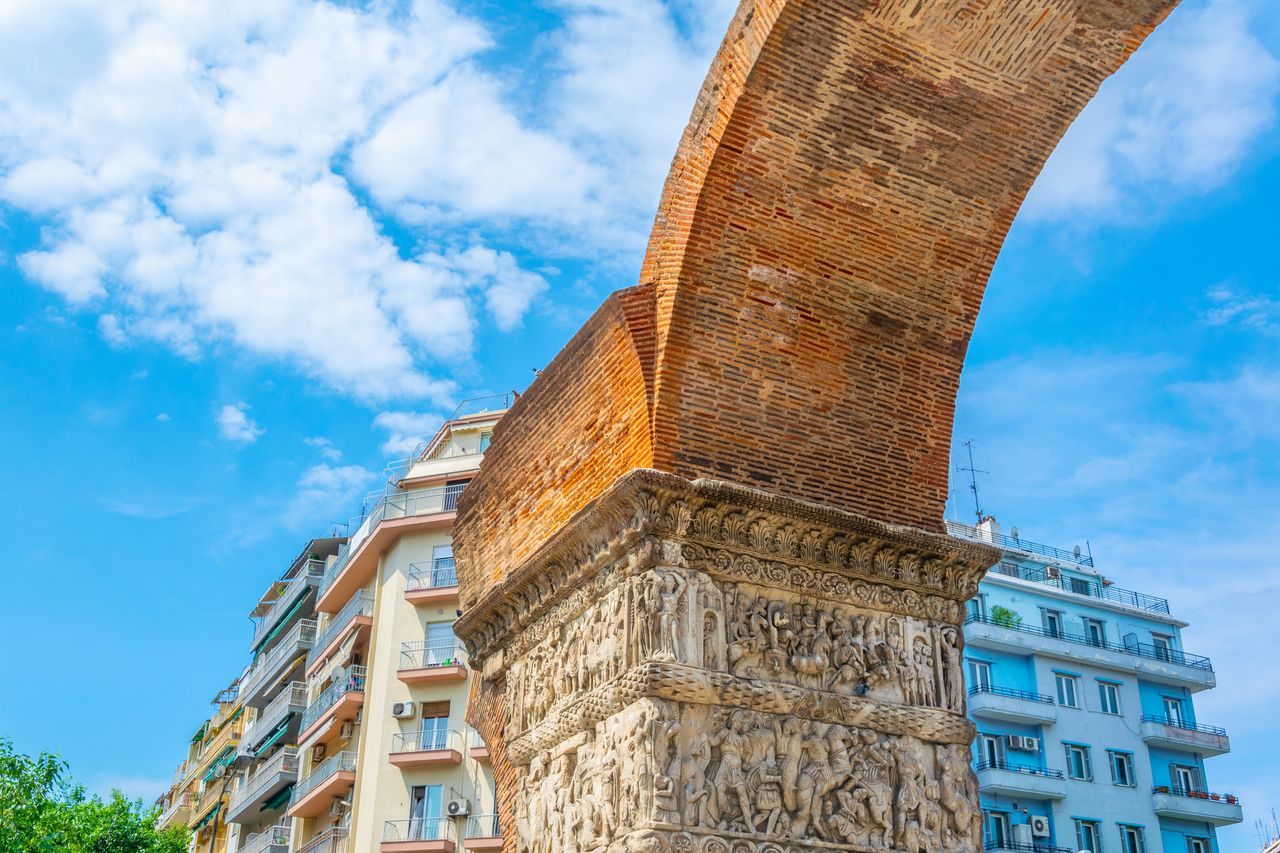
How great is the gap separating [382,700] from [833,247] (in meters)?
15.5

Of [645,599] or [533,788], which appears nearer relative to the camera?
[645,599]

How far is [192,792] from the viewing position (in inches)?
1398

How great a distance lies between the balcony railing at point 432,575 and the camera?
66.2 feet

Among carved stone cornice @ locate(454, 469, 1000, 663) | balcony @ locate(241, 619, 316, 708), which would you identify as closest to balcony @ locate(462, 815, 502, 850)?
balcony @ locate(241, 619, 316, 708)

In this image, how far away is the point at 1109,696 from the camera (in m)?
20.3

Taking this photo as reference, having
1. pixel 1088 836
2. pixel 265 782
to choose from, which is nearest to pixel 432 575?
pixel 265 782

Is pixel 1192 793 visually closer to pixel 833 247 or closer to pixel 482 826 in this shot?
pixel 482 826

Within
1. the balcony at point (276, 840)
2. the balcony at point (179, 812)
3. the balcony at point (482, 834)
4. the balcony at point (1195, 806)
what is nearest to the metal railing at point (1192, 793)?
the balcony at point (1195, 806)

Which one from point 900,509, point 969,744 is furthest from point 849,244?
point 969,744

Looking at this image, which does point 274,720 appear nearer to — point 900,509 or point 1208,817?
point 1208,817

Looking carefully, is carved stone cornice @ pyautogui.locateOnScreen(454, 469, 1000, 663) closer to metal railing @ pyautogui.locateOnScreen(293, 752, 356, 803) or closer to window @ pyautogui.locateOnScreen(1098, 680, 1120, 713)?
metal railing @ pyautogui.locateOnScreen(293, 752, 356, 803)

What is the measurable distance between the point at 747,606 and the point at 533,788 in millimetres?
1325

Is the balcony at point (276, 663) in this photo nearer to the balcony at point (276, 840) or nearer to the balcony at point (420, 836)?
the balcony at point (276, 840)

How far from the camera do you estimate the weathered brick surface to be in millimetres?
5449
